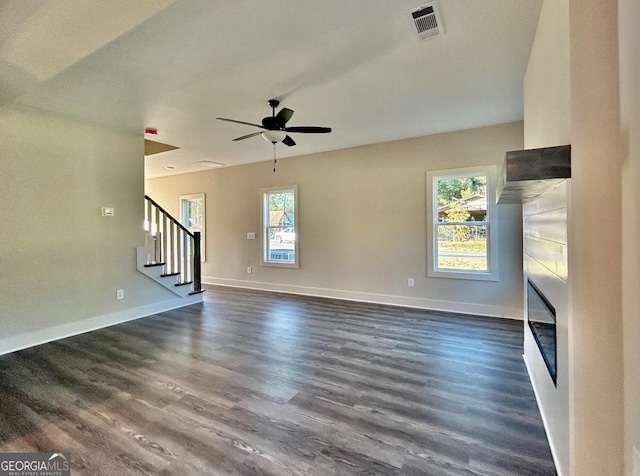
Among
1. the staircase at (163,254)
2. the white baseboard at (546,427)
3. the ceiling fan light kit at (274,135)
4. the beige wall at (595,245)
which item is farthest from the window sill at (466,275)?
the staircase at (163,254)

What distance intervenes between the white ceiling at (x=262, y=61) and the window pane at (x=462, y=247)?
153 centimetres

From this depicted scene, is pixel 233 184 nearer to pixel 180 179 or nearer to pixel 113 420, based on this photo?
pixel 180 179

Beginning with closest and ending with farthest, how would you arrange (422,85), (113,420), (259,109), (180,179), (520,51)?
(113,420) → (520,51) → (422,85) → (259,109) → (180,179)

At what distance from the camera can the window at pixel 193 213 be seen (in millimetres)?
7141

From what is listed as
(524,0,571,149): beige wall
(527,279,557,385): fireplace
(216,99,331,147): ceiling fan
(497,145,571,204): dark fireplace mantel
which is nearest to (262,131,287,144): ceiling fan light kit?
(216,99,331,147): ceiling fan

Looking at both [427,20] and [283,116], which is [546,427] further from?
[283,116]

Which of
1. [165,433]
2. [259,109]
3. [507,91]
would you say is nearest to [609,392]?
[165,433]

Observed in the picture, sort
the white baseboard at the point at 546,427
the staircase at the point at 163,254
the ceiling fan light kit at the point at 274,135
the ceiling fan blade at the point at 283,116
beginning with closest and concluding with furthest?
the white baseboard at the point at 546,427
the ceiling fan blade at the point at 283,116
the ceiling fan light kit at the point at 274,135
the staircase at the point at 163,254

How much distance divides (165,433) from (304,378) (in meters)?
1.08

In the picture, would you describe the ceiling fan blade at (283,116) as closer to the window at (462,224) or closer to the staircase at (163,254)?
the window at (462,224)

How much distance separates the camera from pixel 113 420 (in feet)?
6.36

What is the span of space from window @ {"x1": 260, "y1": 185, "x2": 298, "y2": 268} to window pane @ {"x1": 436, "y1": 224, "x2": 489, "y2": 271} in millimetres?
2740

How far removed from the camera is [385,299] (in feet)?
16.3

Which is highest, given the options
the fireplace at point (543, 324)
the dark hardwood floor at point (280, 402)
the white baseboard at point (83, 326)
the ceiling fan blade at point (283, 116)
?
the ceiling fan blade at point (283, 116)
